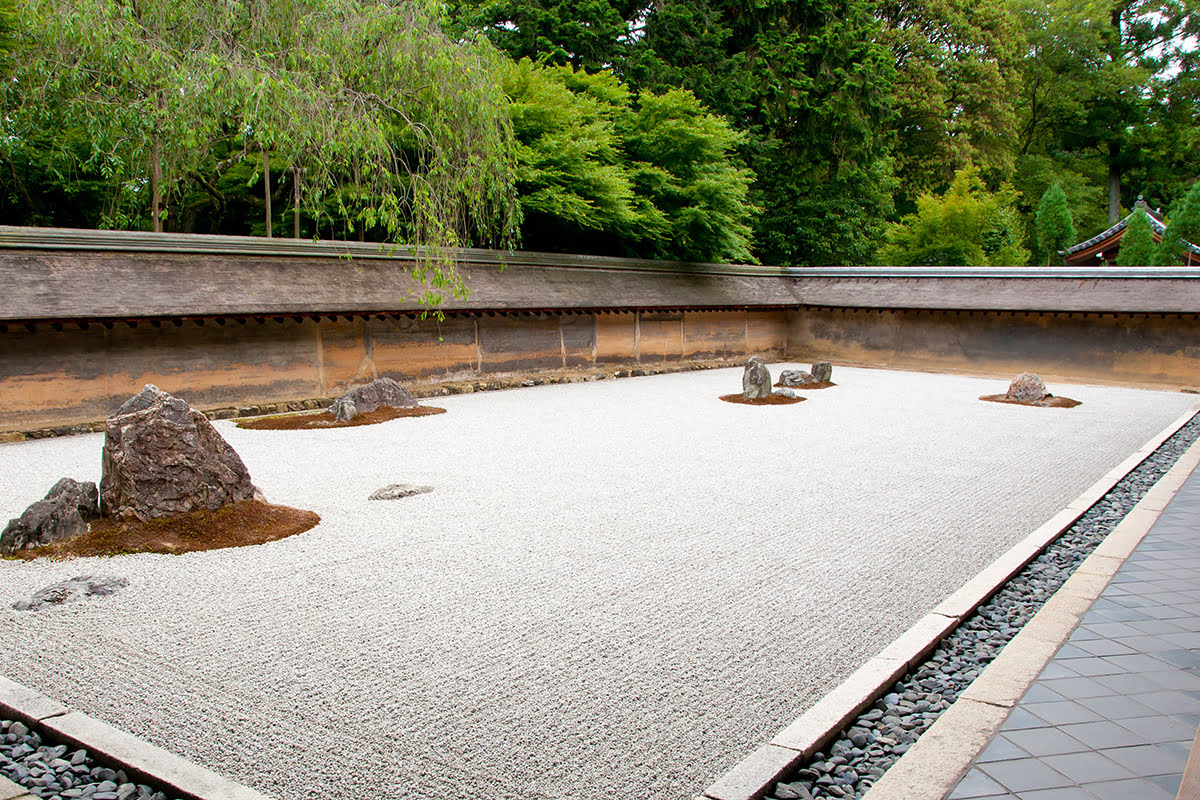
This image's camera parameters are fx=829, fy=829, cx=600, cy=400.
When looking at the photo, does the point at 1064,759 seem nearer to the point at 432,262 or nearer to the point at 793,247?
the point at 432,262

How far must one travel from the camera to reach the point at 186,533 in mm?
5348

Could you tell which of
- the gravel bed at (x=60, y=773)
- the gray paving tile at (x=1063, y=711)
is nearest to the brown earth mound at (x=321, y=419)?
the gravel bed at (x=60, y=773)

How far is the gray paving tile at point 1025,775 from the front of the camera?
8.47 feet

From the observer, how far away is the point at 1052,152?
37031mm

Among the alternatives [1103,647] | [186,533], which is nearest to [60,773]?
[186,533]

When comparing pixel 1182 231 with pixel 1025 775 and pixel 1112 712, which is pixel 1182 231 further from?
pixel 1025 775

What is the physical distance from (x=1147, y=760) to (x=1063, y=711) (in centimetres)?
34

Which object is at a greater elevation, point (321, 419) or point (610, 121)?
point (610, 121)

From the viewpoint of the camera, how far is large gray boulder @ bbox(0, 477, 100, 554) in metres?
5.07

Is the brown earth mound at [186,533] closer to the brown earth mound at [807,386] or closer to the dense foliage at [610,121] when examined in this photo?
the dense foliage at [610,121]

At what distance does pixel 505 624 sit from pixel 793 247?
22.6m

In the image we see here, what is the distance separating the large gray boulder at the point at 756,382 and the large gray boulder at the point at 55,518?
9.07 m

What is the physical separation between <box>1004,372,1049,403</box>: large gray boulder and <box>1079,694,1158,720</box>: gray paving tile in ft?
34.1

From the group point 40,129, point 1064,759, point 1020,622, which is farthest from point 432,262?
point 1064,759
